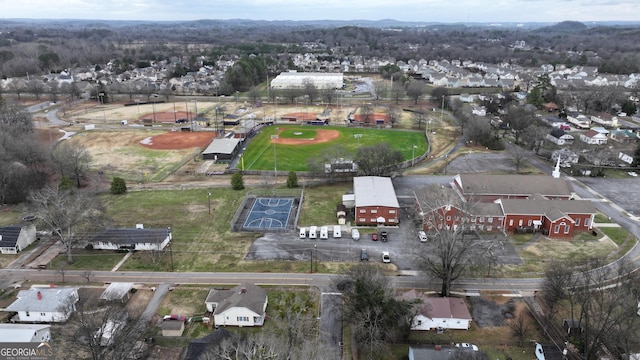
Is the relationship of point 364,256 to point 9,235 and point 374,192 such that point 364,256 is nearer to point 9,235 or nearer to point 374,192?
point 374,192

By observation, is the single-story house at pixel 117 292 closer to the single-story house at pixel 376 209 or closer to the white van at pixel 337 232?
the white van at pixel 337 232

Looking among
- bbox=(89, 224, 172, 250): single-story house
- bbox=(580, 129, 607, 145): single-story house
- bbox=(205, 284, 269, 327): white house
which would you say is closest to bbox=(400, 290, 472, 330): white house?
bbox=(205, 284, 269, 327): white house

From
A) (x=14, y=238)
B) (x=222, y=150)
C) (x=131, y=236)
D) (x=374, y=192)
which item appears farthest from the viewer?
(x=222, y=150)

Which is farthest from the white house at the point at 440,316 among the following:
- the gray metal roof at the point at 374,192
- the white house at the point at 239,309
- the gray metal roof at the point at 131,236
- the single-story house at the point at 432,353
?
the gray metal roof at the point at 131,236

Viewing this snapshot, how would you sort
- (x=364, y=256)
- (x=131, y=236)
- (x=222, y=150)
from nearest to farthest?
(x=364, y=256)
(x=131, y=236)
(x=222, y=150)

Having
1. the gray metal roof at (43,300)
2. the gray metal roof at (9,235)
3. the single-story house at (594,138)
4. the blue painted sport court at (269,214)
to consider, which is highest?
the single-story house at (594,138)

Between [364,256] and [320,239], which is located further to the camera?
[320,239]

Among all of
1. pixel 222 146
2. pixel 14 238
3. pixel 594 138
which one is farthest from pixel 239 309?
pixel 594 138
